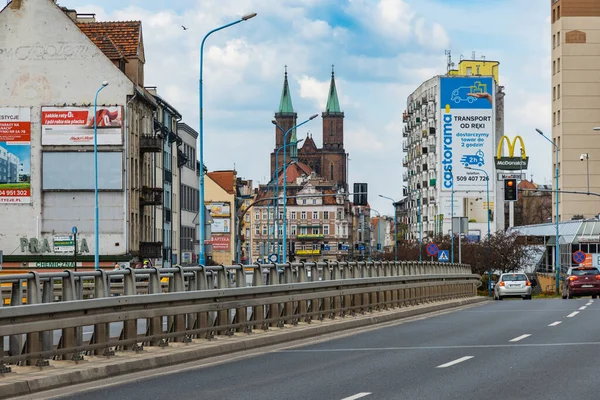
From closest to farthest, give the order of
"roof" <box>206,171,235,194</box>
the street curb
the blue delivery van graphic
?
the street curb → the blue delivery van graphic → "roof" <box>206,171,235,194</box>

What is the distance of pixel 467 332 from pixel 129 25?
56.4 metres

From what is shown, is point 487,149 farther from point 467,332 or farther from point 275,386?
point 275,386

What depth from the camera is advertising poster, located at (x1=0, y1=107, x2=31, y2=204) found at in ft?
235

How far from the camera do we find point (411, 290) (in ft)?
116

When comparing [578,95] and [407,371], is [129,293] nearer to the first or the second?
[407,371]

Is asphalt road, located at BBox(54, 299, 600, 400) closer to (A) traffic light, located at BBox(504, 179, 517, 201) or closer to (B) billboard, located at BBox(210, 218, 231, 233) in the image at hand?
(A) traffic light, located at BBox(504, 179, 517, 201)

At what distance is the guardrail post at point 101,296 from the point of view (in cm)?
1600

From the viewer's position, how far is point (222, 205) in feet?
481

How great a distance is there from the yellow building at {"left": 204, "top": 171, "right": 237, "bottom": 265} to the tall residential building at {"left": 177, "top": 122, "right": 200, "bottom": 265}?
60.2ft

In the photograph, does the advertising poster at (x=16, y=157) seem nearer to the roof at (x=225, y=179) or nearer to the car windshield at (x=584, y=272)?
the car windshield at (x=584, y=272)

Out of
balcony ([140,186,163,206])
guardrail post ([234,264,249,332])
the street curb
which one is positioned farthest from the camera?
balcony ([140,186,163,206])

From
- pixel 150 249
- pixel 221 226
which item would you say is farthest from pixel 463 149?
pixel 150 249

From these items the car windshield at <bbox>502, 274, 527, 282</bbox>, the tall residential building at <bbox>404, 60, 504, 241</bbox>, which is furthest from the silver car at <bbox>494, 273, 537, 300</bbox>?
the tall residential building at <bbox>404, 60, 504, 241</bbox>

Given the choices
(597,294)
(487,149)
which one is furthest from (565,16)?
(597,294)
